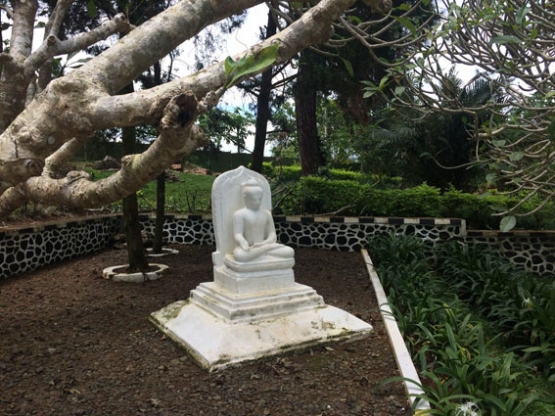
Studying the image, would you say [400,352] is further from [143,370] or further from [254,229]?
[143,370]

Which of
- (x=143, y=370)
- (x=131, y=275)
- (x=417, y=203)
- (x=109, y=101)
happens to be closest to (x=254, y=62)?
(x=109, y=101)

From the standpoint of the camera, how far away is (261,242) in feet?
14.0

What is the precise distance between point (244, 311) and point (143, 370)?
91 cm

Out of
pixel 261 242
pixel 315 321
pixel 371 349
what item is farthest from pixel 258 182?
pixel 371 349

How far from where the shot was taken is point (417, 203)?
7703mm

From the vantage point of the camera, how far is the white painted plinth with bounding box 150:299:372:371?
3342 mm

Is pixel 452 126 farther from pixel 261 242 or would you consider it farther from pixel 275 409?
pixel 275 409

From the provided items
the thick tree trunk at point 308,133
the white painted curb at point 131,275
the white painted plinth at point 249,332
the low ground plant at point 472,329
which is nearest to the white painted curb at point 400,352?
the low ground plant at point 472,329

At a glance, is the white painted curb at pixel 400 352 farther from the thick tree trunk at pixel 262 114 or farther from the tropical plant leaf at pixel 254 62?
the thick tree trunk at pixel 262 114

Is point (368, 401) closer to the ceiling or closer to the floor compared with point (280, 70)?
closer to the floor

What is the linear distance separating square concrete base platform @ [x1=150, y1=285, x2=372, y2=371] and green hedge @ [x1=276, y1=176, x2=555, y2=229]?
4.12 m

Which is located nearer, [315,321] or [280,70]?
[315,321]

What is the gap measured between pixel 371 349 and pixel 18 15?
10.8ft

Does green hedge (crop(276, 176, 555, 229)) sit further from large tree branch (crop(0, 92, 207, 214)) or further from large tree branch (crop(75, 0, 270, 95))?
large tree branch (crop(0, 92, 207, 214))
